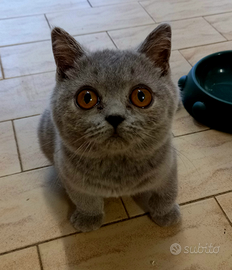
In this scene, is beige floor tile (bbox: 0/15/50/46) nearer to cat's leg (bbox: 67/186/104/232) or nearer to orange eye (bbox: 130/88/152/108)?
cat's leg (bbox: 67/186/104/232)

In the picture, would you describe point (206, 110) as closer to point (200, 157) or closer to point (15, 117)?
point (200, 157)

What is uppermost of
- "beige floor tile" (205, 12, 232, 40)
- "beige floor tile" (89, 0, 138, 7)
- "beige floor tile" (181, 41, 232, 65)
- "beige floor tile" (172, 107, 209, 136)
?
"beige floor tile" (89, 0, 138, 7)

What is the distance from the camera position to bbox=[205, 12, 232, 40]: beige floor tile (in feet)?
7.09

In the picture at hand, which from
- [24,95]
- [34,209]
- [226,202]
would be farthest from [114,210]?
[24,95]

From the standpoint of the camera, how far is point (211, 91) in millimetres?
1749

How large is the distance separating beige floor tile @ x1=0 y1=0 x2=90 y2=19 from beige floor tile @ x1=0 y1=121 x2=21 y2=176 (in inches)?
47.9

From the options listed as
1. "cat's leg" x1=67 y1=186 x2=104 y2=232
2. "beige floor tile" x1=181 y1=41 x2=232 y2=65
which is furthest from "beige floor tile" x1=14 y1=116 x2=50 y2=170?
"beige floor tile" x1=181 y1=41 x2=232 y2=65

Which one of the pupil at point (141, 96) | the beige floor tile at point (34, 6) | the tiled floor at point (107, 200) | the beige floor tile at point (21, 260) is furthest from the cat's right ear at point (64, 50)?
the beige floor tile at point (34, 6)

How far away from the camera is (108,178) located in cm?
99

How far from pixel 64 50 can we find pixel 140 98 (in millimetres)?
304

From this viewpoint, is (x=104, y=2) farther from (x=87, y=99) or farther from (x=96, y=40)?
(x=87, y=99)

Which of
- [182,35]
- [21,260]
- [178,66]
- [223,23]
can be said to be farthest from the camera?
[223,23]

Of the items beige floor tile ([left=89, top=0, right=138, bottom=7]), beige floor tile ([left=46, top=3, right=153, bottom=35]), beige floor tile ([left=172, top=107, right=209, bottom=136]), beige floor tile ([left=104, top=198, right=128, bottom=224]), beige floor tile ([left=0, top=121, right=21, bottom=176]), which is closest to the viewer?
beige floor tile ([left=104, top=198, right=128, bottom=224])

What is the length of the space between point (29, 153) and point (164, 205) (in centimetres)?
74
